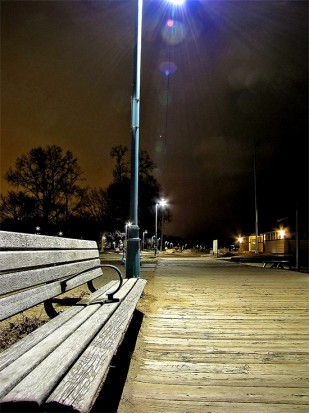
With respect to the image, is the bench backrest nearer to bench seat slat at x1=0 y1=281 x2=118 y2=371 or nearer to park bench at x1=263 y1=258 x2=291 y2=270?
bench seat slat at x1=0 y1=281 x2=118 y2=371

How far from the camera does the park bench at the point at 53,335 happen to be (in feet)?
4.64

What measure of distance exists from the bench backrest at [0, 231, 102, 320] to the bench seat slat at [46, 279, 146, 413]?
0.67 meters

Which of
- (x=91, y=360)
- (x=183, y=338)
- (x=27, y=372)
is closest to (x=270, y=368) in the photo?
(x=183, y=338)

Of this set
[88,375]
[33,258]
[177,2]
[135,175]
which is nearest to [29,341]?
[88,375]

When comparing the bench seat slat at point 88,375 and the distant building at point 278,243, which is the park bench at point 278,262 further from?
the bench seat slat at point 88,375

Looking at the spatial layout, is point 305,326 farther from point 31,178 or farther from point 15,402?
point 31,178

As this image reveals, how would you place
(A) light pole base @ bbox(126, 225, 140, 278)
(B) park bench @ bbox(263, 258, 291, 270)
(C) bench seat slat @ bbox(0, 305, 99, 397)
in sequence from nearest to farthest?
(C) bench seat slat @ bbox(0, 305, 99, 397)
(A) light pole base @ bbox(126, 225, 140, 278)
(B) park bench @ bbox(263, 258, 291, 270)

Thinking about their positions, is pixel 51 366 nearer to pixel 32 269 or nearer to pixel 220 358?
pixel 32 269

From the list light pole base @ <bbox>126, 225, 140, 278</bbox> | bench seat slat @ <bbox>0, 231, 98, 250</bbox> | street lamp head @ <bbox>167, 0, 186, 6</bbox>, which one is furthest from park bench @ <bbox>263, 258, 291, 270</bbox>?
bench seat slat @ <bbox>0, 231, 98, 250</bbox>

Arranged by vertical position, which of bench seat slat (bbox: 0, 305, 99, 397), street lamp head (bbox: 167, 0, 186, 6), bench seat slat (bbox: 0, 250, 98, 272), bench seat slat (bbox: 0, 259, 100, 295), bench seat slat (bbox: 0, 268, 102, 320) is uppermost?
street lamp head (bbox: 167, 0, 186, 6)

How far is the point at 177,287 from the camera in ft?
25.4

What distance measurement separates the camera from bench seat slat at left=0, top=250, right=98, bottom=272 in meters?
2.45

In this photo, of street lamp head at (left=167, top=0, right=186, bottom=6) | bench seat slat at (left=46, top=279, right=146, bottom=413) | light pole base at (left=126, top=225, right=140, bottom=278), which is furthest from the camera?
street lamp head at (left=167, top=0, right=186, bottom=6)

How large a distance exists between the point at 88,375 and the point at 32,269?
1.54 m
